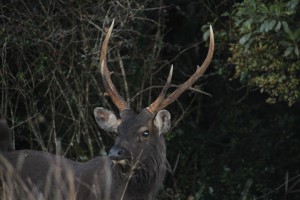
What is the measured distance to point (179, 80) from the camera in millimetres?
11203

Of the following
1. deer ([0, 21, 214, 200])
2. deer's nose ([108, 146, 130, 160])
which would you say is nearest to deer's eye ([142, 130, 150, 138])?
deer ([0, 21, 214, 200])

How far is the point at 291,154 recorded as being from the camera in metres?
10.8

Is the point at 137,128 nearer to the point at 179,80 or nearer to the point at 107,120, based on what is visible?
the point at 107,120

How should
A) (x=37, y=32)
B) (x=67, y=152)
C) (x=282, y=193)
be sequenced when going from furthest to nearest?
(x=282, y=193) < (x=67, y=152) < (x=37, y=32)

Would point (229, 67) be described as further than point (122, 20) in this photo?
Yes

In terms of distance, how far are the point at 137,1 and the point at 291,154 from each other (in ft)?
9.26

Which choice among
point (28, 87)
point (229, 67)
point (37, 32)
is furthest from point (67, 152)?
point (229, 67)

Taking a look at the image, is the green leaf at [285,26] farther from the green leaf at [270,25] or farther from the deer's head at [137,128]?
the deer's head at [137,128]

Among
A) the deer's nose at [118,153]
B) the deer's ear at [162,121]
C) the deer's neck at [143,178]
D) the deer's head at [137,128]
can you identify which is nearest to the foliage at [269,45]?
the deer's head at [137,128]

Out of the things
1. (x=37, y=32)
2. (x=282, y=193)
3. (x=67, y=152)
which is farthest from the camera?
(x=282, y=193)

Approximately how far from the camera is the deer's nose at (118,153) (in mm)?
7008

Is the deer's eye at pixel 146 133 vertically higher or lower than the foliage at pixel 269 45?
lower

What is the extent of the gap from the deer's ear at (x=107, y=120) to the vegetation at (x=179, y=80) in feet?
2.03

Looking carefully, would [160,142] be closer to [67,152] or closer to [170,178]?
[67,152]
